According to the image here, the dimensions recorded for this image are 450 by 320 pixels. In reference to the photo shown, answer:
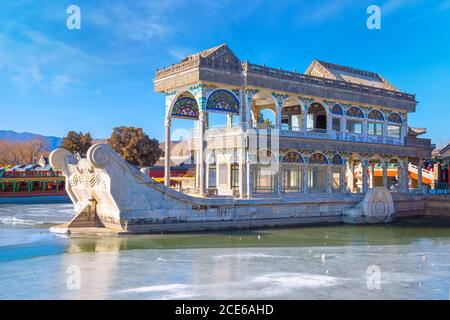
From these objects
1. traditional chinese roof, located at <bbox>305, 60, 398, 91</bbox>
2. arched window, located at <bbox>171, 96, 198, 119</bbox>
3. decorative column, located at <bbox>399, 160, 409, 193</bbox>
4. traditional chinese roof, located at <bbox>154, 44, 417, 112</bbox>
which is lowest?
decorative column, located at <bbox>399, 160, 409, 193</bbox>

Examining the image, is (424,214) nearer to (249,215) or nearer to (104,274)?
(249,215)

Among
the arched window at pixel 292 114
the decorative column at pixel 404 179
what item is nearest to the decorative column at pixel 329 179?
the arched window at pixel 292 114

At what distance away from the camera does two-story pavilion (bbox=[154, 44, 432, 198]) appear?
19406 millimetres

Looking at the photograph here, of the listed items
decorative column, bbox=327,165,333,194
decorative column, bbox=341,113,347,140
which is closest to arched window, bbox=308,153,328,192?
decorative column, bbox=327,165,333,194

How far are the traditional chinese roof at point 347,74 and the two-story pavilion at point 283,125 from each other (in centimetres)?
6

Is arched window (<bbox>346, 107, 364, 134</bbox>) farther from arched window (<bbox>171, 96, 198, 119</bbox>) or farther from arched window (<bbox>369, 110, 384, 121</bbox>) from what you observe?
arched window (<bbox>171, 96, 198, 119</bbox>)

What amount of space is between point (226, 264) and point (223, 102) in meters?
9.51

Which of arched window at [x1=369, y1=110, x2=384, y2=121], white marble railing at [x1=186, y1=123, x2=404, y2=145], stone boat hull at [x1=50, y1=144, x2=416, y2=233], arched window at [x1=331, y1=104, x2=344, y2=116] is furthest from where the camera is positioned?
arched window at [x1=369, y1=110, x2=384, y2=121]

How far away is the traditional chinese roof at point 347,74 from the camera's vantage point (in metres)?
24.7

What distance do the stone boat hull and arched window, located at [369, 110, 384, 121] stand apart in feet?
20.1

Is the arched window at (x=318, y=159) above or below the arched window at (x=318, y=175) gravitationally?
above

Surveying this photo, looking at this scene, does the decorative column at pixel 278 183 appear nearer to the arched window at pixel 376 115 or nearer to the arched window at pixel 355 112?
the arched window at pixel 355 112
